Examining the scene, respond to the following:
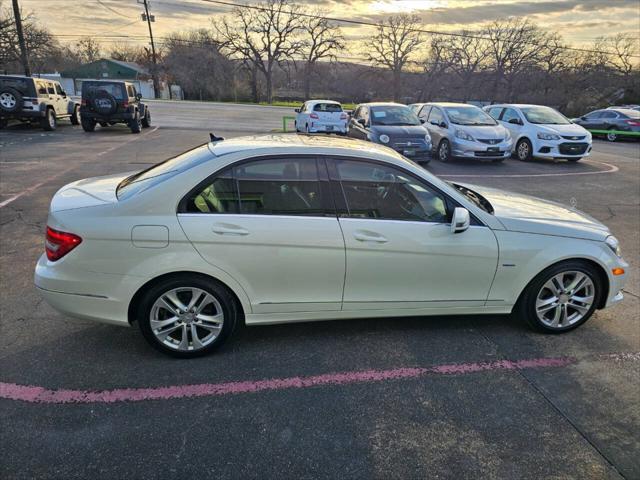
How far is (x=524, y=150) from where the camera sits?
13.6m

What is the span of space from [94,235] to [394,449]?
2.30 m

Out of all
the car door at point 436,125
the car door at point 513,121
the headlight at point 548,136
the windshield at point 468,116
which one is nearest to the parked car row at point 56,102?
the car door at point 436,125

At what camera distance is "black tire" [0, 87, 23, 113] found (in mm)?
15820

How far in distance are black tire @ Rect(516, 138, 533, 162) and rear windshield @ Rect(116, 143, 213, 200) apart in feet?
40.9

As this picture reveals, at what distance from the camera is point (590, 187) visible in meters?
10.0

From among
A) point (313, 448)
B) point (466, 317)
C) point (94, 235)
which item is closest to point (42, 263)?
point (94, 235)

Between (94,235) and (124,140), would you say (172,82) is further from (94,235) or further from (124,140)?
(94,235)

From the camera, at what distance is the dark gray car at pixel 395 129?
449 inches

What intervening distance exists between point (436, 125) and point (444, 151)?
104 centimetres

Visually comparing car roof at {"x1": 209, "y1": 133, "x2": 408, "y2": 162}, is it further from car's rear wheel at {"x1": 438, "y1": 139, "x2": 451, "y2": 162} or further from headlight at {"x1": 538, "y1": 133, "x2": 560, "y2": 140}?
headlight at {"x1": 538, "y1": 133, "x2": 560, "y2": 140}

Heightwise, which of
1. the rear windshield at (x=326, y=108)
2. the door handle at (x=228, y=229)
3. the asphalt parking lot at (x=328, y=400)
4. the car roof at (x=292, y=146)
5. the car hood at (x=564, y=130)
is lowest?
the asphalt parking lot at (x=328, y=400)

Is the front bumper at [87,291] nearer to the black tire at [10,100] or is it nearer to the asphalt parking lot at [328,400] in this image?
the asphalt parking lot at [328,400]

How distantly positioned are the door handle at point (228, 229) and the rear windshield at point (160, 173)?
0.53m

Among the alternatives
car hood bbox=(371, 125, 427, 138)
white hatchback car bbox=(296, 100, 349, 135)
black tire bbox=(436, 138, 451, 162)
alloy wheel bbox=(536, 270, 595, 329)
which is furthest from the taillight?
white hatchback car bbox=(296, 100, 349, 135)
